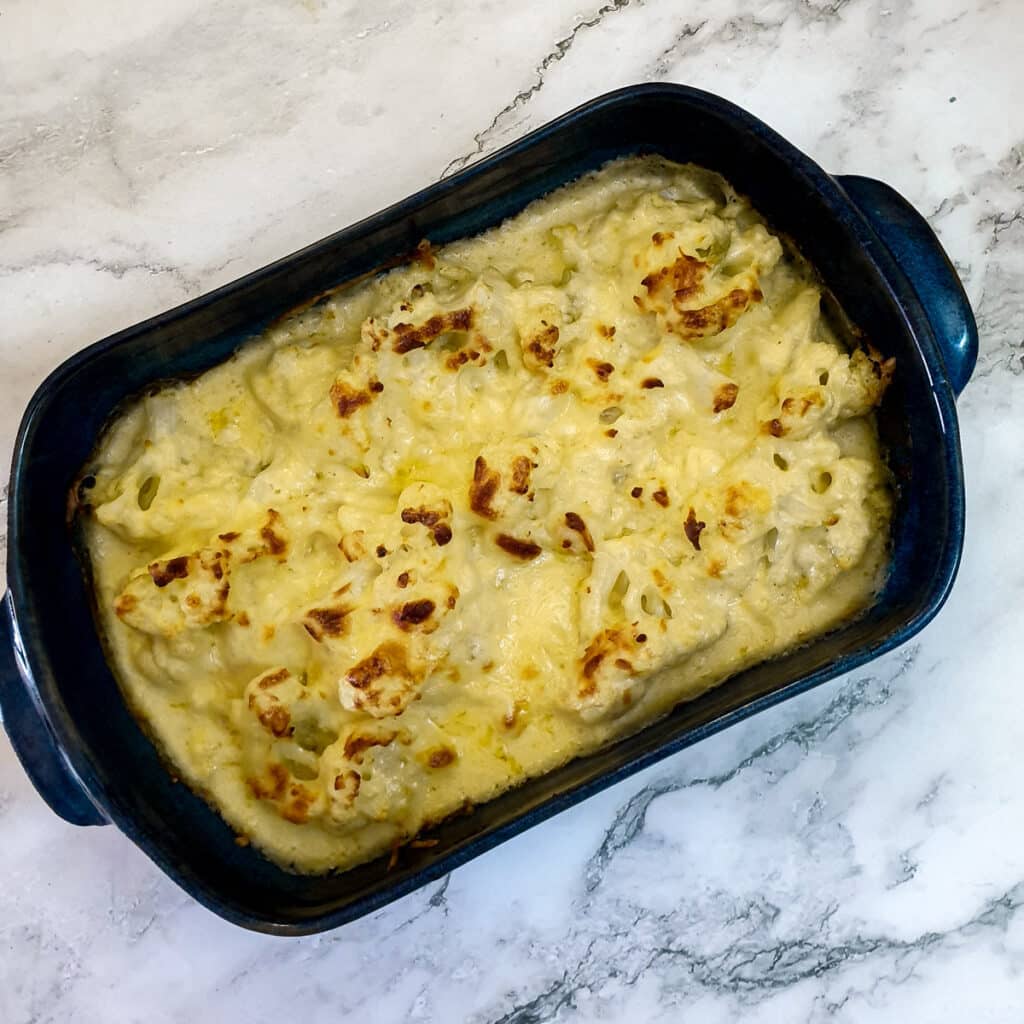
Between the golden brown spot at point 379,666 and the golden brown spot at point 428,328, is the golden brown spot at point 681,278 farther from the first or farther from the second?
the golden brown spot at point 379,666

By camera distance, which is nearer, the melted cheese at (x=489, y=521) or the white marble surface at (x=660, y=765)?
the melted cheese at (x=489, y=521)

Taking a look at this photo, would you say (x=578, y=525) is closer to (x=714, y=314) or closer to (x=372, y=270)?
(x=714, y=314)

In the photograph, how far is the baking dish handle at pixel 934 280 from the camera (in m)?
1.35

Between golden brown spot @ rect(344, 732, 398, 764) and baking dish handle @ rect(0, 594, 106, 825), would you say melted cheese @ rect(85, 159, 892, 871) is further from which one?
baking dish handle @ rect(0, 594, 106, 825)

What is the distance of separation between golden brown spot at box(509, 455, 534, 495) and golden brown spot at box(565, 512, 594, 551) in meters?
0.07

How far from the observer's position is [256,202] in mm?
1620

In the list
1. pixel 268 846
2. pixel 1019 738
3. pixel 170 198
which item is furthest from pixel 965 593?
pixel 170 198

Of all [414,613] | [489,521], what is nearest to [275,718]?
[414,613]

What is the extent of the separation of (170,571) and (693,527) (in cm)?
66

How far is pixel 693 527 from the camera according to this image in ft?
4.38

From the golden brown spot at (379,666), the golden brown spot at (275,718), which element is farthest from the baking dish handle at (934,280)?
the golden brown spot at (275,718)

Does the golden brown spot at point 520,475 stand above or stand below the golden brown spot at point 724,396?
below

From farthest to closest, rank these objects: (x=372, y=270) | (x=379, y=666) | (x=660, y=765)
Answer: (x=660, y=765) < (x=372, y=270) < (x=379, y=666)

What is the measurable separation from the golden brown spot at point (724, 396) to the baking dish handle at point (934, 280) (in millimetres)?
261
